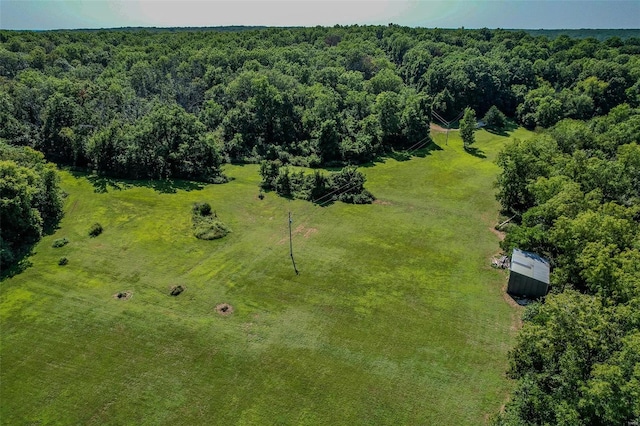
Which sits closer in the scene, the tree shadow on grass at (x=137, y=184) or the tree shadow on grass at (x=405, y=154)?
the tree shadow on grass at (x=137, y=184)

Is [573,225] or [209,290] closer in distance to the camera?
[573,225]

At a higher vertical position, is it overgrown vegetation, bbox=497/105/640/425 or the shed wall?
overgrown vegetation, bbox=497/105/640/425

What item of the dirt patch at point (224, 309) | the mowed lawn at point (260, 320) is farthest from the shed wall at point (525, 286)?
the dirt patch at point (224, 309)

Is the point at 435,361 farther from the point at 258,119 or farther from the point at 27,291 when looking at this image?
the point at 258,119

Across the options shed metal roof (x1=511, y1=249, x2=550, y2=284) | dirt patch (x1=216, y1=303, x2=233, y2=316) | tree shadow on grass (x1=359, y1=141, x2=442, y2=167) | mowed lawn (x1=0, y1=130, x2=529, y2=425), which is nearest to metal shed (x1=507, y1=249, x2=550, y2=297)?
shed metal roof (x1=511, y1=249, x2=550, y2=284)

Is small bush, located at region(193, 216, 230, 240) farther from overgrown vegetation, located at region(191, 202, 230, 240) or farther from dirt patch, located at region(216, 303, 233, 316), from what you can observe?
dirt patch, located at region(216, 303, 233, 316)

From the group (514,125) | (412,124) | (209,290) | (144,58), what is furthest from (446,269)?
(144,58)

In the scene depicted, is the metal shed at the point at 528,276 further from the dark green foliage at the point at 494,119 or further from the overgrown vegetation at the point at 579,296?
the dark green foliage at the point at 494,119
